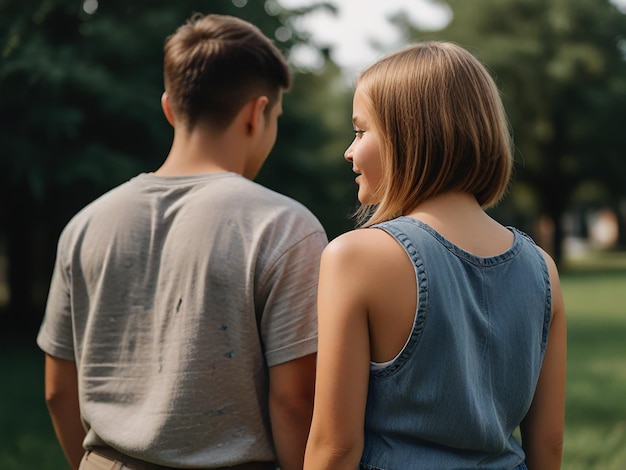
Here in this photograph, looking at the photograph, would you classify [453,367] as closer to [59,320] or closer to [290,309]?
[290,309]

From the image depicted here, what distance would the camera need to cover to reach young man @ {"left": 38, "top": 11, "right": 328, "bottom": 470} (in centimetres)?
202

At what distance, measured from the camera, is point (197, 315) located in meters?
2.03

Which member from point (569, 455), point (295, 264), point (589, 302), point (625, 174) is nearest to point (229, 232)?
point (295, 264)

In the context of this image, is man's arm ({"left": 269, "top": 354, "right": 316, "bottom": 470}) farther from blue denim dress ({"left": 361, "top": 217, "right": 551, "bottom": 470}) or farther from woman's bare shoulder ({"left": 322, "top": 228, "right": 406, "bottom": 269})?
woman's bare shoulder ({"left": 322, "top": 228, "right": 406, "bottom": 269})

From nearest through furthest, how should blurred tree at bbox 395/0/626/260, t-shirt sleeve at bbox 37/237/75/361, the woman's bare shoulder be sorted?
1. the woman's bare shoulder
2. t-shirt sleeve at bbox 37/237/75/361
3. blurred tree at bbox 395/0/626/260

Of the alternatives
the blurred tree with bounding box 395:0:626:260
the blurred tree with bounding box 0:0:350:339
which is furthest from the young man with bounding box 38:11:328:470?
the blurred tree with bounding box 395:0:626:260

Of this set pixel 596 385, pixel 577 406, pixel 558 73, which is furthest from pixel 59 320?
pixel 558 73

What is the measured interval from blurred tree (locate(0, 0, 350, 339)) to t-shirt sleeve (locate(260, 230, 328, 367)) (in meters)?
7.27

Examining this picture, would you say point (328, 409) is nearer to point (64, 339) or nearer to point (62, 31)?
point (64, 339)

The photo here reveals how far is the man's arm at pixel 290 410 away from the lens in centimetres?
203

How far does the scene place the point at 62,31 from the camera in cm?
1099

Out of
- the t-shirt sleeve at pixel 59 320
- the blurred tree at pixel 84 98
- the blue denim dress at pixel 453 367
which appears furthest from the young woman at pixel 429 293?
the blurred tree at pixel 84 98

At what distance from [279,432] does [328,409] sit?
0.34 metres

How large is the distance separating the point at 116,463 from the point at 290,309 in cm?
60
